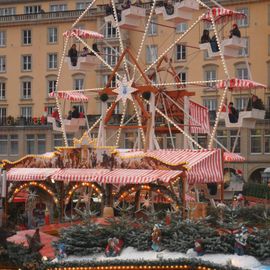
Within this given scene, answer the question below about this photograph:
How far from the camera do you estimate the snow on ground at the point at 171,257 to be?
79.0 feet

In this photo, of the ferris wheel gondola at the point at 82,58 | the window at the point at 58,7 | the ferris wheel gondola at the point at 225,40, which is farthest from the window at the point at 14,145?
the ferris wheel gondola at the point at 225,40

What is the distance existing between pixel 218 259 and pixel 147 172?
32.5ft

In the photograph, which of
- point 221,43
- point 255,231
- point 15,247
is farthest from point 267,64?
point 15,247

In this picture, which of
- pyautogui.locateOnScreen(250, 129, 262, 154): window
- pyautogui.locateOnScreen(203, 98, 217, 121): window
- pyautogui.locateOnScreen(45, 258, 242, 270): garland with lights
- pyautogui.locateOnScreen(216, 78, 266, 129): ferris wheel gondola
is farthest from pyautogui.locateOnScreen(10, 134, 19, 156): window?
pyautogui.locateOnScreen(45, 258, 242, 270): garland with lights

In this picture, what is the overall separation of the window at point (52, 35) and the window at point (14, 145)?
1049cm

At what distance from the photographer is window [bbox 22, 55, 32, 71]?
7819cm

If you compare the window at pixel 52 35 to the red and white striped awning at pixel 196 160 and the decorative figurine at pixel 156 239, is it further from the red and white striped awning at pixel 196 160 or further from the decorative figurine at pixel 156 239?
the decorative figurine at pixel 156 239

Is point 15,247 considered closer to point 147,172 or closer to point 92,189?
point 147,172

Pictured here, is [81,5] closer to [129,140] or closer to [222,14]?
[129,140]

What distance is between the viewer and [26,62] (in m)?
78.4

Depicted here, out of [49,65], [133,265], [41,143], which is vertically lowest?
[133,265]

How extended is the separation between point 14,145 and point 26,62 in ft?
28.7

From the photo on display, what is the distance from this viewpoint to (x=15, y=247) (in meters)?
22.7

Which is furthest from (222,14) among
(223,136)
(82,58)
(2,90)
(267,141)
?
(2,90)
